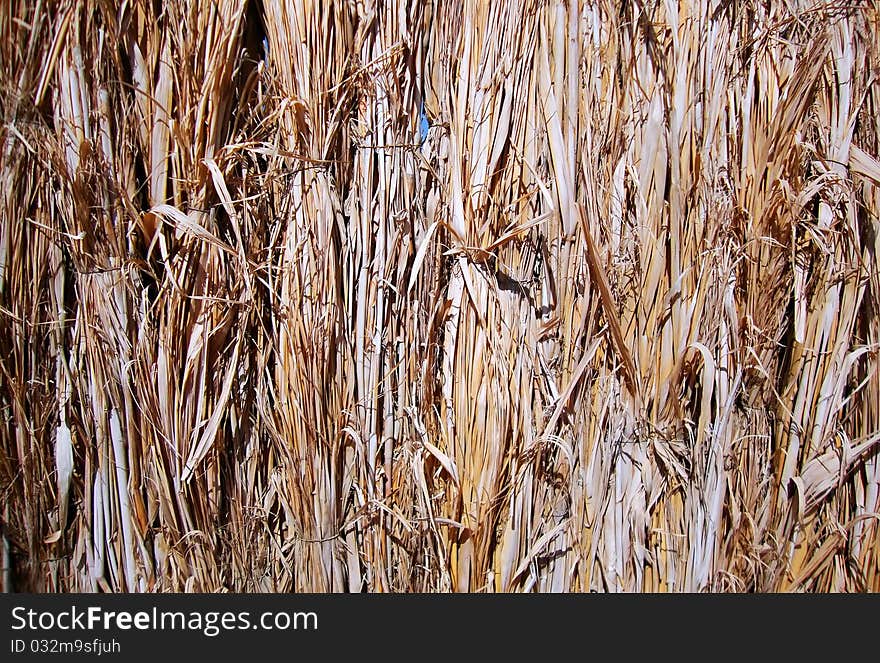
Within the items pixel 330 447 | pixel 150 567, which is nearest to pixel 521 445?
pixel 330 447

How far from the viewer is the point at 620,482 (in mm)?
743

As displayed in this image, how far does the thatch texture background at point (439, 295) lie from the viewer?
69cm

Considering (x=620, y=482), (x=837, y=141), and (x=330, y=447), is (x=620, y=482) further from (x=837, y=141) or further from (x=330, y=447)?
(x=837, y=141)

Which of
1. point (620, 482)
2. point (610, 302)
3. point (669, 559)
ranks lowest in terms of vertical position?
point (669, 559)

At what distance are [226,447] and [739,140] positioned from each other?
82cm

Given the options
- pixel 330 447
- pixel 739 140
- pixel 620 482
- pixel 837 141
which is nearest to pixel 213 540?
pixel 330 447

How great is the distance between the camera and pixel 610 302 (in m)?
0.72

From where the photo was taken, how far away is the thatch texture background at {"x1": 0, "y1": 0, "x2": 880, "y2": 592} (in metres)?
0.69

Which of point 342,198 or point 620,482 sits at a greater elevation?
point 342,198

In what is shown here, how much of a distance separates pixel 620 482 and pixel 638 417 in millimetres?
95

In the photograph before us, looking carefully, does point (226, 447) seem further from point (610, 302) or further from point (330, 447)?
point (610, 302)

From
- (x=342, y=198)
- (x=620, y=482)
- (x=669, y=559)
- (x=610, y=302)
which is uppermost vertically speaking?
(x=342, y=198)

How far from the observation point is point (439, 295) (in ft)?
2.38

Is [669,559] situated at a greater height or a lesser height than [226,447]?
lesser
